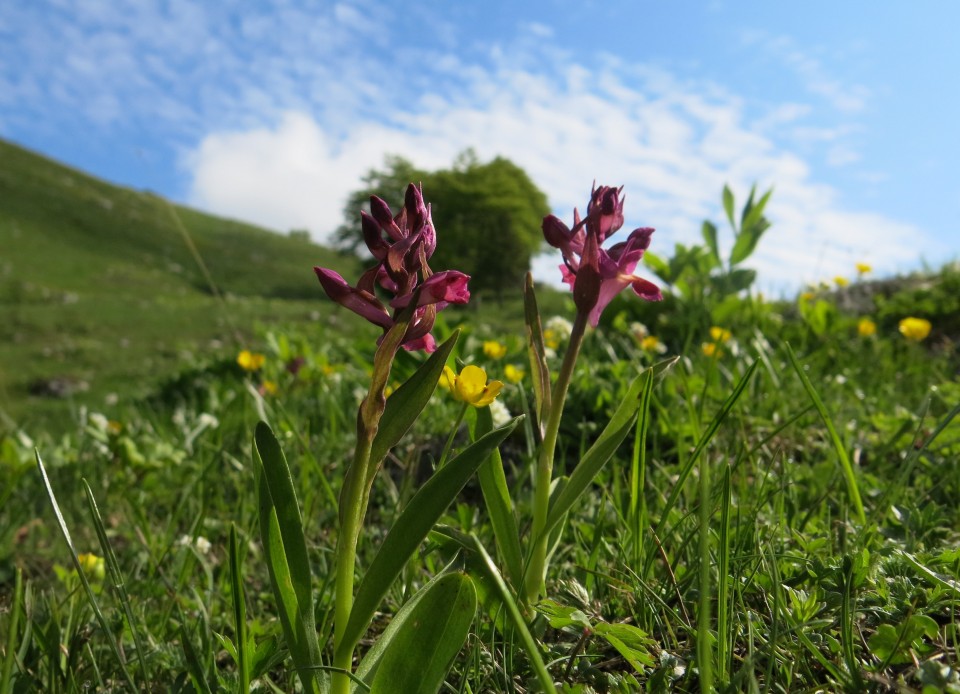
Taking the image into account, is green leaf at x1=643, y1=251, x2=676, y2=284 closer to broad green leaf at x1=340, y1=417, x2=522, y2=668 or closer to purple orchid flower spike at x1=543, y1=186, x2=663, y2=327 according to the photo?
purple orchid flower spike at x1=543, y1=186, x2=663, y2=327

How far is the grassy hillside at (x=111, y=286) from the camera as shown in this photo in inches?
614

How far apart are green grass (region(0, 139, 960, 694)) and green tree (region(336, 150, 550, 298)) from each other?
28591 millimetres

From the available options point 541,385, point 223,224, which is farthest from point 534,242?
point 541,385

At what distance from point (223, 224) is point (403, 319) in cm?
5621

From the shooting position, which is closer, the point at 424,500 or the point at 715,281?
the point at 424,500

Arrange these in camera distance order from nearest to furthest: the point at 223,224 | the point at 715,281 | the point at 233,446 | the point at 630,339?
the point at 233,446
the point at 715,281
the point at 630,339
the point at 223,224

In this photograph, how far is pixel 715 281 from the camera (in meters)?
4.12

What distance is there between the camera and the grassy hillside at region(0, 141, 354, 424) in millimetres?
15594

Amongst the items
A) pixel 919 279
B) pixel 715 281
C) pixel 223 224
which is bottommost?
pixel 223 224

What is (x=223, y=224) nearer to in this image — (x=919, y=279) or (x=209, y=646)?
(x=919, y=279)

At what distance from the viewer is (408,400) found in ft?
3.42

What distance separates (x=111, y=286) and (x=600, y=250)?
114 feet

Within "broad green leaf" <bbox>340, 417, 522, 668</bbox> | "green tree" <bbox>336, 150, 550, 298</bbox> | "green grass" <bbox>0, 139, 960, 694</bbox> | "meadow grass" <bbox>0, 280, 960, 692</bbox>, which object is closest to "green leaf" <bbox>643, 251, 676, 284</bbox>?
"green grass" <bbox>0, 139, 960, 694</bbox>

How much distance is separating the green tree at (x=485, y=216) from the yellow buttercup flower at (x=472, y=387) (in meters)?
30.6
